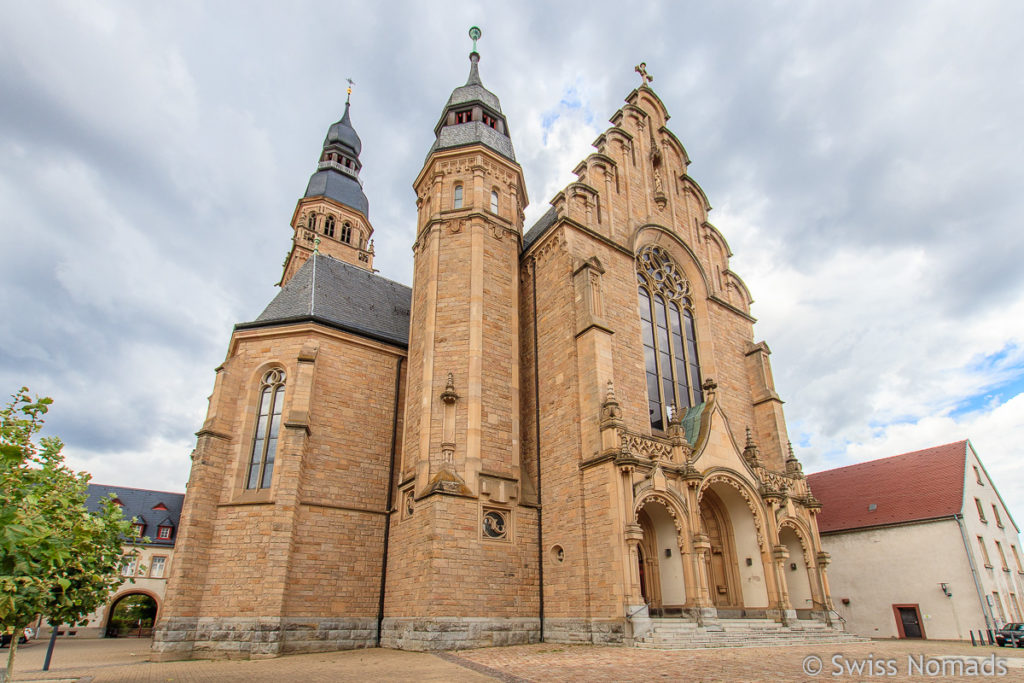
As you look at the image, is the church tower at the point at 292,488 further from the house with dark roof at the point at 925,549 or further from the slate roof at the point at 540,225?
the house with dark roof at the point at 925,549

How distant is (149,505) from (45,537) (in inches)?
1431

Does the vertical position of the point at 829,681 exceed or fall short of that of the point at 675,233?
it falls short

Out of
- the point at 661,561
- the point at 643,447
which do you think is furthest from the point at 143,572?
the point at 643,447

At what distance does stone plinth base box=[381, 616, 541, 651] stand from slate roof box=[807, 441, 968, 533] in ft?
53.2

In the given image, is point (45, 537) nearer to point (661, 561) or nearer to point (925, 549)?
point (661, 561)

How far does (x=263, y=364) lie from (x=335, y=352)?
2.35 meters

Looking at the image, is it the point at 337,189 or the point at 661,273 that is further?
the point at 337,189

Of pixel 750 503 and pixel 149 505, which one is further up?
pixel 149 505

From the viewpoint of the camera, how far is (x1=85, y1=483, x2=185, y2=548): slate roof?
116 feet

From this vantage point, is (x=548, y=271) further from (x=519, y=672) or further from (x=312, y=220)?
(x=312, y=220)

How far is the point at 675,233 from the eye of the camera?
75.2ft

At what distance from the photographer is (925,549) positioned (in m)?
21.7

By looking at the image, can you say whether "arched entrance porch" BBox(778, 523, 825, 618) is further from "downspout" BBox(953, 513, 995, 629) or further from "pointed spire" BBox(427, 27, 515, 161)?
"pointed spire" BBox(427, 27, 515, 161)

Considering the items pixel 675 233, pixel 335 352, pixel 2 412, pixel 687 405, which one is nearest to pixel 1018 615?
pixel 687 405
